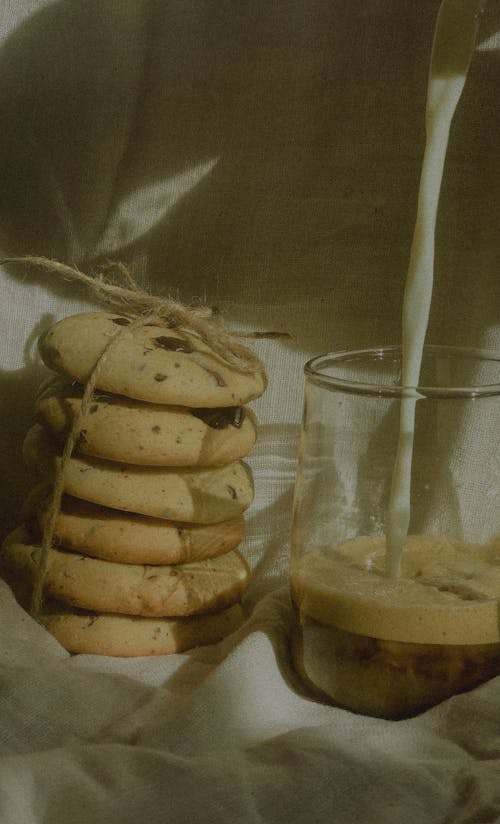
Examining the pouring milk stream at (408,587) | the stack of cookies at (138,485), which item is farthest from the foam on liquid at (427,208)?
the stack of cookies at (138,485)

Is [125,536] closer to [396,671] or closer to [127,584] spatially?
[127,584]

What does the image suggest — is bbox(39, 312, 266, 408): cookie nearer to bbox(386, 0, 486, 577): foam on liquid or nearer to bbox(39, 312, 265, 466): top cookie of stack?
bbox(39, 312, 265, 466): top cookie of stack

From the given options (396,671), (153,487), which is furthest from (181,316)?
(396,671)

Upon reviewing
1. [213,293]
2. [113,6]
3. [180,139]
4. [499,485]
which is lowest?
[499,485]

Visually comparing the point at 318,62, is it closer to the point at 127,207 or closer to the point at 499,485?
the point at 127,207

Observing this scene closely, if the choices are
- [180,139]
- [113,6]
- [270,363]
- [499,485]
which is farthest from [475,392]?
[113,6]

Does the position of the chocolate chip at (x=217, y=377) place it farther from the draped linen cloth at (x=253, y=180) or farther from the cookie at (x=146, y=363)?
the draped linen cloth at (x=253, y=180)
